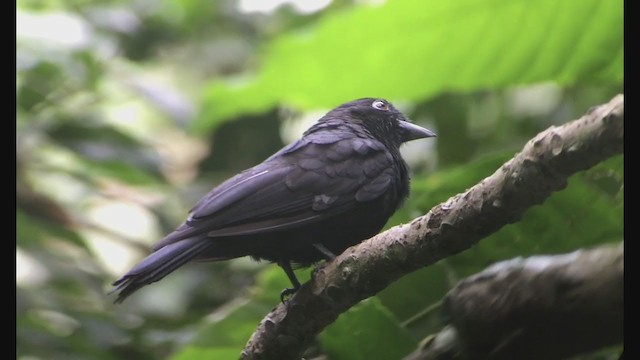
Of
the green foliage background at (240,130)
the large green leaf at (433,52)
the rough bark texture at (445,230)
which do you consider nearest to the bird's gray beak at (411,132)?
the green foliage background at (240,130)

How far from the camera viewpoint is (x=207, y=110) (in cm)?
327

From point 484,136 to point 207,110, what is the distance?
1043 mm

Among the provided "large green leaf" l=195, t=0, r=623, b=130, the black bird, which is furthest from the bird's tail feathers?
"large green leaf" l=195, t=0, r=623, b=130

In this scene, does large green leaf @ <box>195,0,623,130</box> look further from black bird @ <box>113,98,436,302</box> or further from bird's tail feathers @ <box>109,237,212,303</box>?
bird's tail feathers @ <box>109,237,212,303</box>

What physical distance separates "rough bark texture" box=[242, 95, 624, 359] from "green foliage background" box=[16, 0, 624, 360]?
0.10 m

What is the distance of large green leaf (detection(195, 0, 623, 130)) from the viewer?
2230 mm

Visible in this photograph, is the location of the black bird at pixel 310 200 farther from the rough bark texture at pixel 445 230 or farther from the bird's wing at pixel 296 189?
the rough bark texture at pixel 445 230

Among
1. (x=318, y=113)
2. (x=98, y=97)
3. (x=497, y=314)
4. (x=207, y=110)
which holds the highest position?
(x=98, y=97)

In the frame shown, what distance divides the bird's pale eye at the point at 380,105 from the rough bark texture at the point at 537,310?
46 centimetres

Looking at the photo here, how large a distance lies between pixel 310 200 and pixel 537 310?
1.81 ft

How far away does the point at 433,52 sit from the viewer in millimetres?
2502

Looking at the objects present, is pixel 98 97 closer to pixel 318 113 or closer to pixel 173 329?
pixel 173 329

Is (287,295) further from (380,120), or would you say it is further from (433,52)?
(433,52)

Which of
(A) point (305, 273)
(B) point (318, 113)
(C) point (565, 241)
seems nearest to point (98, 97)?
(B) point (318, 113)
